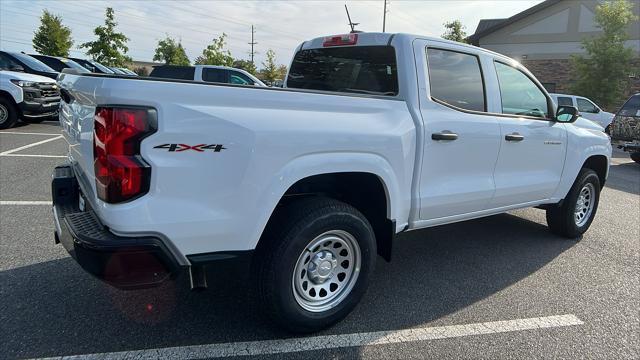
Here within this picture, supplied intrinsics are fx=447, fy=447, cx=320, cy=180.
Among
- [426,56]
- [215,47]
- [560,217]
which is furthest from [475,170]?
[215,47]

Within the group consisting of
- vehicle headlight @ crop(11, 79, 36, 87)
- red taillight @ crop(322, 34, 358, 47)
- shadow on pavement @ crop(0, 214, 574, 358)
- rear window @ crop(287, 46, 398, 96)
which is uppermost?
red taillight @ crop(322, 34, 358, 47)

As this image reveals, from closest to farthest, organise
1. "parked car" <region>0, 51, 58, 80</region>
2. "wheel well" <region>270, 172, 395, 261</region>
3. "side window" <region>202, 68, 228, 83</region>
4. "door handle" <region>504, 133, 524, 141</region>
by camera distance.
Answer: "wheel well" <region>270, 172, 395, 261</region>
"door handle" <region>504, 133, 524, 141</region>
"parked car" <region>0, 51, 58, 80</region>
"side window" <region>202, 68, 228, 83</region>

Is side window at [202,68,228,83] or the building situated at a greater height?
the building

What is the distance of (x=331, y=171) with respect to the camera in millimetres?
2643

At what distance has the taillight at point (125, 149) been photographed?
80.5 inches

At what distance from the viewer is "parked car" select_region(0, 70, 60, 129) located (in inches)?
409

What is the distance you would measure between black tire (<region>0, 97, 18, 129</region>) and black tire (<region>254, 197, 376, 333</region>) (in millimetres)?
10796

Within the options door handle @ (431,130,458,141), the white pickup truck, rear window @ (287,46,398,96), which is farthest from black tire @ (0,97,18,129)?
door handle @ (431,130,458,141)

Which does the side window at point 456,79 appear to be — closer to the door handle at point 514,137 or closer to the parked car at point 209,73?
the door handle at point 514,137

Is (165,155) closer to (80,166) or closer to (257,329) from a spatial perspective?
(80,166)

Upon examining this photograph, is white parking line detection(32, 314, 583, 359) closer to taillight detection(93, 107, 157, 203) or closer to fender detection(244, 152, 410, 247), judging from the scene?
fender detection(244, 152, 410, 247)

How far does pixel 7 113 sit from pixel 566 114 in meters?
11.7

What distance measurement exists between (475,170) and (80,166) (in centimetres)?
284

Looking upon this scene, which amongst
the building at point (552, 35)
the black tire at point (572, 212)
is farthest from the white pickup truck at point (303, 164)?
the building at point (552, 35)
